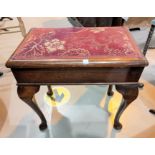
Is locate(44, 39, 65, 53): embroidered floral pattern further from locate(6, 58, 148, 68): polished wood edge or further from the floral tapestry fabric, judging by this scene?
locate(6, 58, 148, 68): polished wood edge

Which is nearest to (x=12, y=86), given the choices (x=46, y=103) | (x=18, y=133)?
(x=46, y=103)

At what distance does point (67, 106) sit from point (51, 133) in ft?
0.94

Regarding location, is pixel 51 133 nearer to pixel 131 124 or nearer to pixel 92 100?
pixel 92 100

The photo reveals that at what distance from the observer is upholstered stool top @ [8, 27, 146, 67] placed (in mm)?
822

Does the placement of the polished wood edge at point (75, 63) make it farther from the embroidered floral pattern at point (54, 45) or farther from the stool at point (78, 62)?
the embroidered floral pattern at point (54, 45)

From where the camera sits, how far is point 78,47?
914 millimetres

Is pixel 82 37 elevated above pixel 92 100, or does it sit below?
above

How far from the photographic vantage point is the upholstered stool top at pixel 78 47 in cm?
82

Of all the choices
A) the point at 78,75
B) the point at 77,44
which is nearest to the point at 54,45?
the point at 77,44

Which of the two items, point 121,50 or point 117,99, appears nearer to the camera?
point 121,50

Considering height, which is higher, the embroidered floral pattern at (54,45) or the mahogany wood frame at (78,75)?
the embroidered floral pattern at (54,45)

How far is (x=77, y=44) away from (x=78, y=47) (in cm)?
3

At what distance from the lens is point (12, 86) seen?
1717 millimetres

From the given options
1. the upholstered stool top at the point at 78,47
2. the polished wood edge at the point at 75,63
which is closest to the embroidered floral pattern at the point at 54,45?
the upholstered stool top at the point at 78,47
